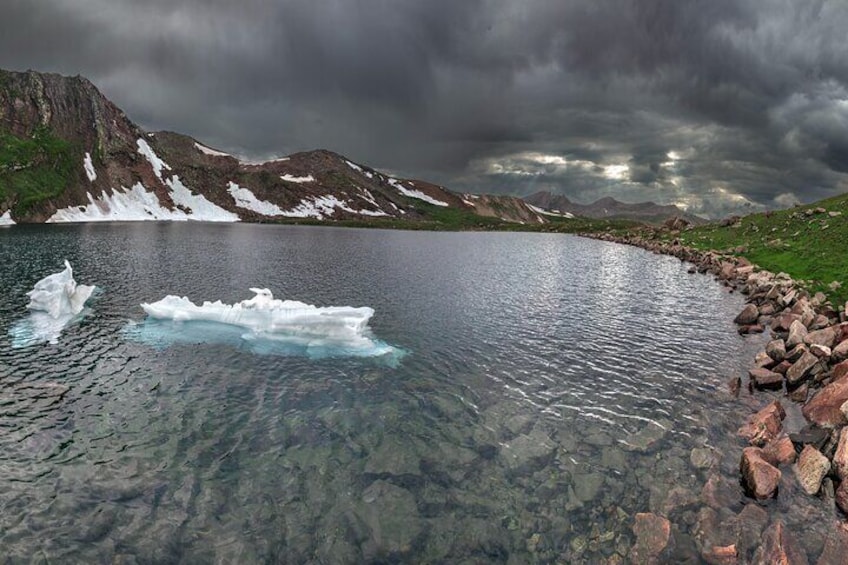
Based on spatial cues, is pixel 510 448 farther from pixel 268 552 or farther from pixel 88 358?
pixel 88 358

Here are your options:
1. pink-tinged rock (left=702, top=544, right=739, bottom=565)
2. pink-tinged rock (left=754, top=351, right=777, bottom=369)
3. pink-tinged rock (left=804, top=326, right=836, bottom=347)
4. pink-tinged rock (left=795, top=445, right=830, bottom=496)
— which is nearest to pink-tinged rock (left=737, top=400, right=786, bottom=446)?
pink-tinged rock (left=795, top=445, right=830, bottom=496)

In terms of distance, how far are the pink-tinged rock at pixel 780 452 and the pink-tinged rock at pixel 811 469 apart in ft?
1.14

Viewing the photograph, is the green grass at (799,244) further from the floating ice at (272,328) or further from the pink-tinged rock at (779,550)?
the floating ice at (272,328)

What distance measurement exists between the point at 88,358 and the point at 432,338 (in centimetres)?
2280

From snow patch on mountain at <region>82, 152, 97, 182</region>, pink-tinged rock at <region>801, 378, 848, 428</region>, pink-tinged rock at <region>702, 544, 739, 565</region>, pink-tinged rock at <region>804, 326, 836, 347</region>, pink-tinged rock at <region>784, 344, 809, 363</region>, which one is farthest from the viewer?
snow patch on mountain at <region>82, 152, 97, 182</region>

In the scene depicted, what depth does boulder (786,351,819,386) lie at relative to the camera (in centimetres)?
2478

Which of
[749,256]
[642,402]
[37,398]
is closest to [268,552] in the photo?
[37,398]

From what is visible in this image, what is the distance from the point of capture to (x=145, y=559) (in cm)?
1244

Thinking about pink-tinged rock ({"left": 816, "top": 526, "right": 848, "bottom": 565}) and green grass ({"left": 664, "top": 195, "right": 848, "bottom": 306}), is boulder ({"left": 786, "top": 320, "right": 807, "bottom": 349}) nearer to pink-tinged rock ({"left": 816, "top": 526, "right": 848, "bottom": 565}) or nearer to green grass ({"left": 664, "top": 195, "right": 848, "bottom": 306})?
green grass ({"left": 664, "top": 195, "right": 848, "bottom": 306})

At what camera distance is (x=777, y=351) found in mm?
27812

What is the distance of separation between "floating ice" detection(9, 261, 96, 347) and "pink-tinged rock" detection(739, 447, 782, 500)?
40.6 meters

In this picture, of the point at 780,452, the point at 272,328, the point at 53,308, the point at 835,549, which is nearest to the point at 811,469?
the point at 780,452

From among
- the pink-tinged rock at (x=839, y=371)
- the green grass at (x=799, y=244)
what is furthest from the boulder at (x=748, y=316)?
the pink-tinged rock at (x=839, y=371)

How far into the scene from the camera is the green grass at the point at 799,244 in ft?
143
